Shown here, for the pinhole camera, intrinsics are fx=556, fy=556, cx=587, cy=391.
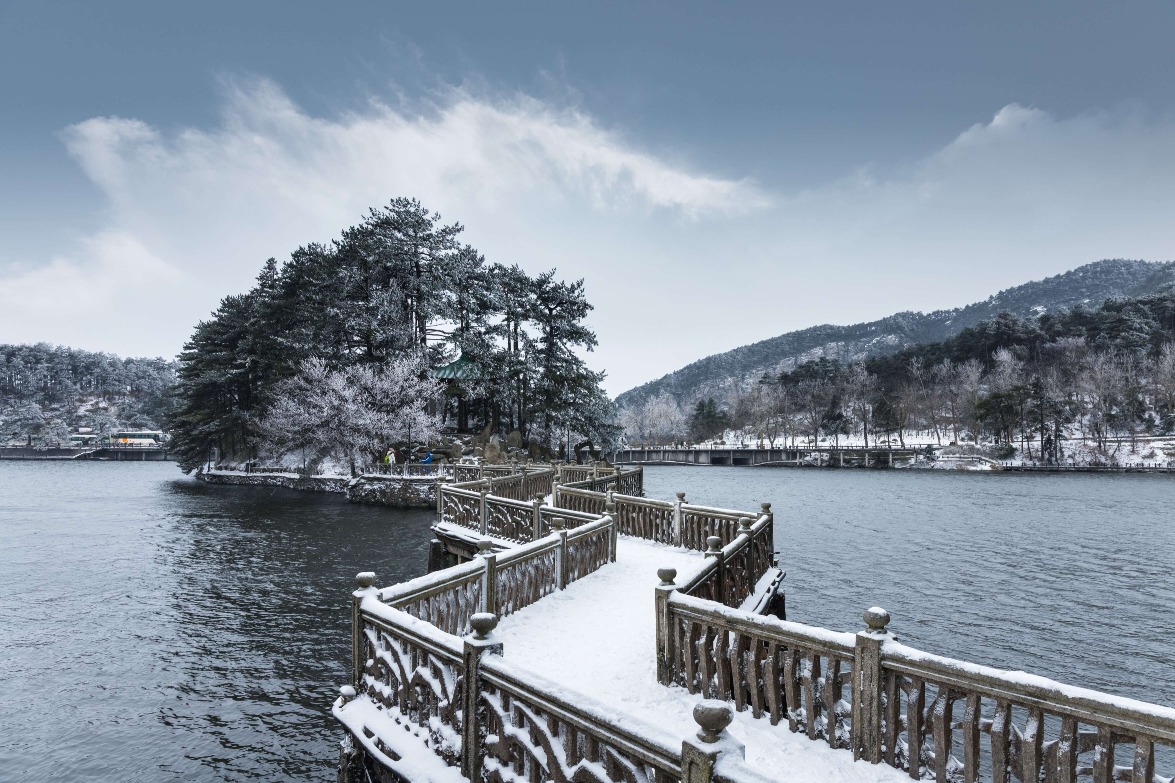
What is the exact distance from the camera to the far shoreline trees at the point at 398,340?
139 feet

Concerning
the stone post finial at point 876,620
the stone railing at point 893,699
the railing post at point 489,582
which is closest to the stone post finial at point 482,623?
the stone railing at point 893,699

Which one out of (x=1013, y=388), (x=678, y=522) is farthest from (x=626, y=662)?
(x=1013, y=388)

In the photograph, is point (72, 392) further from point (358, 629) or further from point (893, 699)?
point (893, 699)

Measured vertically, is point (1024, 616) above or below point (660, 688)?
below

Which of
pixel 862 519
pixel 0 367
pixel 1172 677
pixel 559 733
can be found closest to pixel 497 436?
pixel 862 519

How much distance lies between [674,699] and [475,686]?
2468 millimetres

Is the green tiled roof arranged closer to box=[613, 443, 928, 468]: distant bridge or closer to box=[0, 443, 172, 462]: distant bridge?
box=[613, 443, 928, 468]: distant bridge

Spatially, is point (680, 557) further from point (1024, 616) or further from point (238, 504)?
point (238, 504)

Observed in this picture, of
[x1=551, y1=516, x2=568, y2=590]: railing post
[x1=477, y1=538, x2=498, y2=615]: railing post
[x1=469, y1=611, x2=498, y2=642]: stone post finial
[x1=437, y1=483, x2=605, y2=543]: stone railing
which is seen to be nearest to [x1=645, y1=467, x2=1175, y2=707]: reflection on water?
[x1=437, y1=483, x2=605, y2=543]: stone railing

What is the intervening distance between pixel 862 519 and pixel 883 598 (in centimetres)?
1512

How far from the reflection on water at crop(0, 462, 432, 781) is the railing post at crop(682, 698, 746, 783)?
7.14 m

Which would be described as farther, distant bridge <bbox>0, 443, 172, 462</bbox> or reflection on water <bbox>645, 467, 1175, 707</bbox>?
distant bridge <bbox>0, 443, 172, 462</bbox>

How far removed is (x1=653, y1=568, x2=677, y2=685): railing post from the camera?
5941 mm

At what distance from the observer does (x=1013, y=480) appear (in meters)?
50.6
